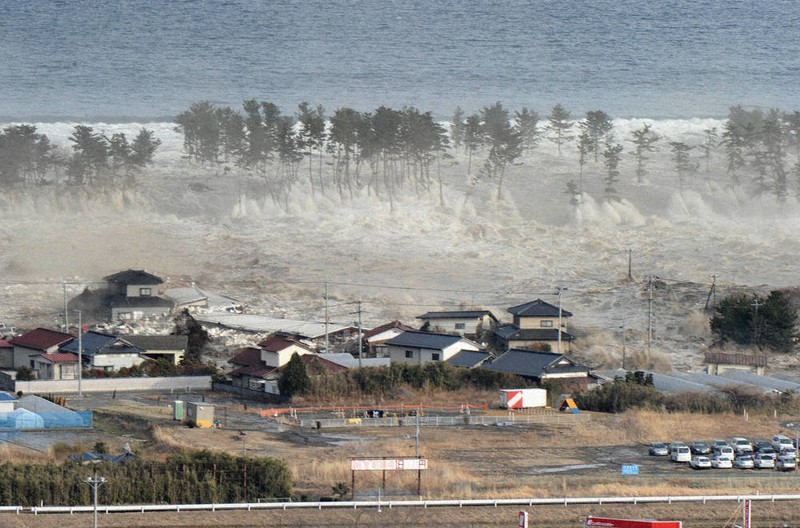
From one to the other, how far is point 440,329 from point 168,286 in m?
15.1

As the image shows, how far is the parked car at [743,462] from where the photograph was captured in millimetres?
38875

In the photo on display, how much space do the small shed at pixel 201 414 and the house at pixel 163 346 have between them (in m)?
12.6

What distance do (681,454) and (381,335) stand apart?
73.1 ft

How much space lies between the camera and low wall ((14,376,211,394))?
50.7 meters

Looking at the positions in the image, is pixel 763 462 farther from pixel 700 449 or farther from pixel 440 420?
pixel 440 420

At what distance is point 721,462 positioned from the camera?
38.9 m

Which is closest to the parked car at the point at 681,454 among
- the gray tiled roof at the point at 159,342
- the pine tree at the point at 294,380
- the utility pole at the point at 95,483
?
the pine tree at the point at 294,380

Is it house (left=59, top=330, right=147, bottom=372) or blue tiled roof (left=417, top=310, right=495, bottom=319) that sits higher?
blue tiled roof (left=417, top=310, right=495, bottom=319)

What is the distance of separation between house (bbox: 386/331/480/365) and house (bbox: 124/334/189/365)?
745 cm

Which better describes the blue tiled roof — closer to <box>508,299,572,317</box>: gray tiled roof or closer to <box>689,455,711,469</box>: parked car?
<box>508,299,572,317</box>: gray tiled roof

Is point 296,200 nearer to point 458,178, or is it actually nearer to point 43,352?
point 458,178

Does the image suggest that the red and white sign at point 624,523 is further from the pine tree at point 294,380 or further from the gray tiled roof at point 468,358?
the gray tiled roof at point 468,358

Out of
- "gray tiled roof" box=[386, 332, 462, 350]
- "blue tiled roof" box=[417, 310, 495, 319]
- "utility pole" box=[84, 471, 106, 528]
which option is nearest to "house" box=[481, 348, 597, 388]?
"gray tiled roof" box=[386, 332, 462, 350]

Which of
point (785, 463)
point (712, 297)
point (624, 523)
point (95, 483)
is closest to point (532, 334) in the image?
point (712, 297)
